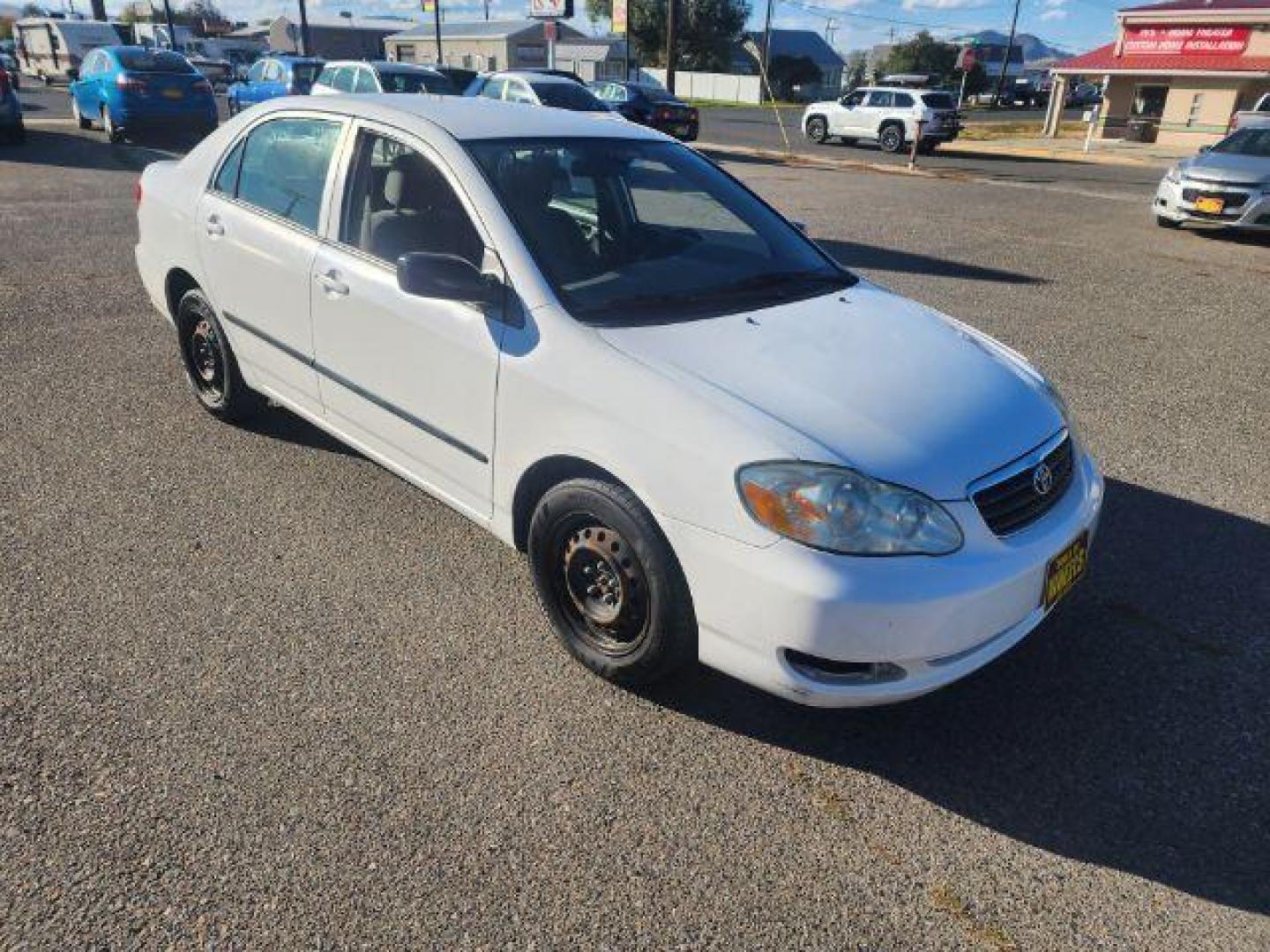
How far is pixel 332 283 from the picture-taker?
3.53 m

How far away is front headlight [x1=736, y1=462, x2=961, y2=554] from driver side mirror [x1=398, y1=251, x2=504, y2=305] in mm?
1095

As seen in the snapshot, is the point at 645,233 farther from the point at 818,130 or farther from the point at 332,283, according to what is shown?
the point at 818,130

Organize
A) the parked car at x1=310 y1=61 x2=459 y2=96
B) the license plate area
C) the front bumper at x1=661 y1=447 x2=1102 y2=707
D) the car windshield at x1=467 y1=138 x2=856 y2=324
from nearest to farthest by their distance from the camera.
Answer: the front bumper at x1=661 y1=447 x2=1102 y2=707, the license plate area, the car windshield at x1=467 y1=138 x2=856 y2=324, the parked car at x1=310 y1=61 x2=459 y2=96

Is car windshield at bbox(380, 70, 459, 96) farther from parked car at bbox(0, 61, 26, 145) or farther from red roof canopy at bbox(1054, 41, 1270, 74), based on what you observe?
red roof canopy at bbox(1054, 41, 1270, 74)

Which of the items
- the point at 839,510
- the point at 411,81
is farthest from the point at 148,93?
the point at 839,510

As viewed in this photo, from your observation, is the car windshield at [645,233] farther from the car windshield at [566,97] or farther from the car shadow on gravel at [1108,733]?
the car windshield at [566,97]

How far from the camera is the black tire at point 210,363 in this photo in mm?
4484

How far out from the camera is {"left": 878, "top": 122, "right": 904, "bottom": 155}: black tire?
78.7 feet

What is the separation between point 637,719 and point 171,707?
1.40 meters

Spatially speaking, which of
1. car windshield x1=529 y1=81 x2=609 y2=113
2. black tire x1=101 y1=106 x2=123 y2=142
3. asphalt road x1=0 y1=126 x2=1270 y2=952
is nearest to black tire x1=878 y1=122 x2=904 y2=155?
car windshield x1=529 y1=81 x2=609 y2=113

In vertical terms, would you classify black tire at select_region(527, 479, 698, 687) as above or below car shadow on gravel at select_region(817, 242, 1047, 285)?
above

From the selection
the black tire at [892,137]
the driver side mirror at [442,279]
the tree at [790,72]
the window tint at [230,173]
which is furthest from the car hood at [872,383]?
the tree at [790,72]

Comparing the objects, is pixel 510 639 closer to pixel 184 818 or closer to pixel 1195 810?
pixel 184 818

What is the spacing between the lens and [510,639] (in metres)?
3.18
